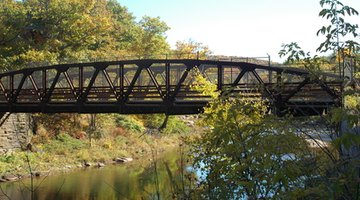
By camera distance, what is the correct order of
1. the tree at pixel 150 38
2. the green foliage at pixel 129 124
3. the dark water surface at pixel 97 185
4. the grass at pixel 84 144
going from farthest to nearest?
1. the tree at pixel 150 38
2. the green foliage at pixel 129 124
3. the grass at pixel 84 144
4. the dark water surface at pixel 97 185

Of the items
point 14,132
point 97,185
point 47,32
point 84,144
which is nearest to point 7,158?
point 14,132

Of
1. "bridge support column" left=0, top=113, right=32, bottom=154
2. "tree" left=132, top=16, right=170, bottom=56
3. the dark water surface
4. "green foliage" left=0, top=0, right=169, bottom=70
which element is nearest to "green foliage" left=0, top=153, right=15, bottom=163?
→ "bridge support column" left=0, top=113, right=32, bottom=154

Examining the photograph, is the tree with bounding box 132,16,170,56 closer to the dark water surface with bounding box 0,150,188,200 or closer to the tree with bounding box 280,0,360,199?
the dark water surface with bounding box 0,150,188,200

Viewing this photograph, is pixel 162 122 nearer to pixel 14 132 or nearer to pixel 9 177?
pixel 14 132

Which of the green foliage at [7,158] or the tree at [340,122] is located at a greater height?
the tree at [340,122]

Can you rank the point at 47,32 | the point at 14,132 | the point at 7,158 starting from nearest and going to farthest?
the point at 7,158, the point at 14,132, the point at 47,32

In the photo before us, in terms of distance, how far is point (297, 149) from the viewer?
457 cm

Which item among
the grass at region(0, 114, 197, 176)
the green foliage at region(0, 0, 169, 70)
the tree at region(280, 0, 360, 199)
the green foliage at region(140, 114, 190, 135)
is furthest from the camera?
the green foliage at region(140, 114, 190, 135)

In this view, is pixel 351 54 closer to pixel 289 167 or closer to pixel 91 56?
pixel 289 167

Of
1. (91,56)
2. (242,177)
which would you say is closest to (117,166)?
(91,56)

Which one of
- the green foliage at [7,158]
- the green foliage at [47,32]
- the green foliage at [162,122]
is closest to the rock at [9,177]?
the green foliage at [7,158]

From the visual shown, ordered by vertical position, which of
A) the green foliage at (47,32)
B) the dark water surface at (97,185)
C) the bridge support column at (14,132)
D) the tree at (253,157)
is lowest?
the dark water surface at (97,185)

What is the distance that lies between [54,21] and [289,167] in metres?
33.7

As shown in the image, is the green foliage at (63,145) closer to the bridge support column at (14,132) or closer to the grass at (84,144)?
the grass at (84,144)
